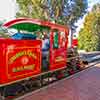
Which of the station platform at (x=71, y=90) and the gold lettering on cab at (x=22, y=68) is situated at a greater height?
the gold lettering on cab at (x=22, y=68)

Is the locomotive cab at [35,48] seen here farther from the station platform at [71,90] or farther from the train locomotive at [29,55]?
the station platform at [71,90]

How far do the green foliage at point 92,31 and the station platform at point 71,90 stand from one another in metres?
24.9

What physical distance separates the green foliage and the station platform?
81.7 ft

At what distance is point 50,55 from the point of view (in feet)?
35.4

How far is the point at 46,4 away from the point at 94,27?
63.1 feet

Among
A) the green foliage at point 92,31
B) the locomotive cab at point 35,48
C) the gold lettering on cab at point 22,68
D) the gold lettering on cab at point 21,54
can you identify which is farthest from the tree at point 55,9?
the green foliage at point 92,31

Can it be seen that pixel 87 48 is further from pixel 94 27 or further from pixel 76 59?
pixel 76 59

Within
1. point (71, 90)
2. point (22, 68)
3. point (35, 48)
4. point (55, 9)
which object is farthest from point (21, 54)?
point (55, 9)

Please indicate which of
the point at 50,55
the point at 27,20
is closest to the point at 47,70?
the point at 50,55

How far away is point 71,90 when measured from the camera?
34.6 feet

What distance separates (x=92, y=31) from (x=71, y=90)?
28.6 meters

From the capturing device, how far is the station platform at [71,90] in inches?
370

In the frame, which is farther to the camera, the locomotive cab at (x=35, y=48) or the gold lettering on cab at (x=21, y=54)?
the locomotive cab at (x=35, y=48)

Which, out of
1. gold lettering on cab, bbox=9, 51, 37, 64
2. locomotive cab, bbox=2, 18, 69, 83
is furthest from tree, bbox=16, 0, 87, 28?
gold lettering on cab, bbox=9, 51, 37, 64
